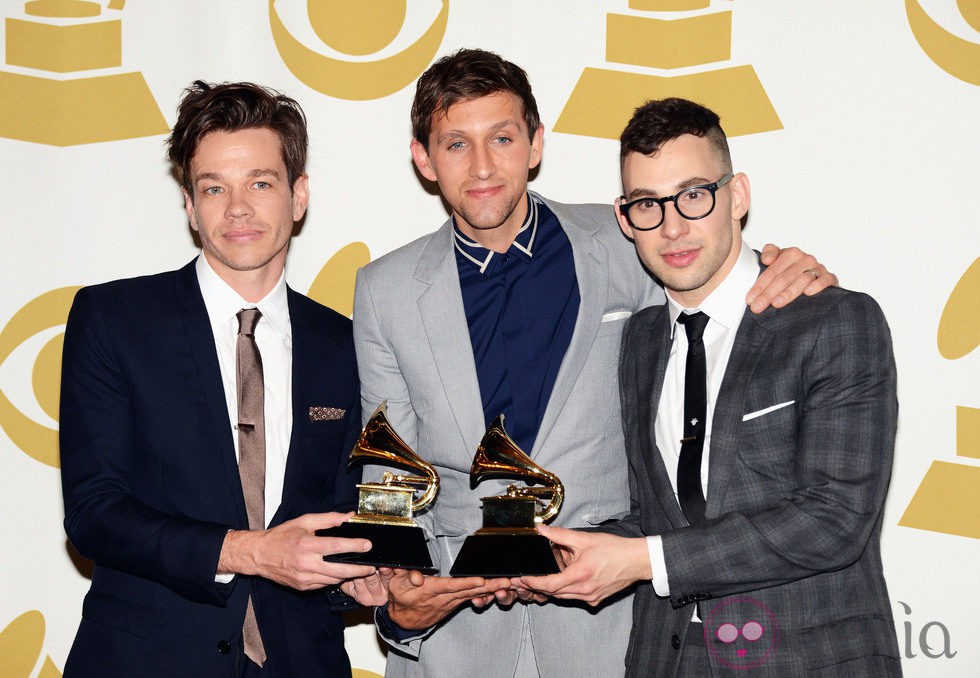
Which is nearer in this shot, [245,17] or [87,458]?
[87,458]

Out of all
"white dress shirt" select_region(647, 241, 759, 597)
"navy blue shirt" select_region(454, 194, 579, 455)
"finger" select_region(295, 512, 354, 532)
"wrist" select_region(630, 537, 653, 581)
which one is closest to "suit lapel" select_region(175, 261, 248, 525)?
"finger" select_region(295, 512, 354, 532)

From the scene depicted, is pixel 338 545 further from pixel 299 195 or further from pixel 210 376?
pixel 299 195

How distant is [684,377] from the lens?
9.25ft

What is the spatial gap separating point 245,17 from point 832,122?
2.55m

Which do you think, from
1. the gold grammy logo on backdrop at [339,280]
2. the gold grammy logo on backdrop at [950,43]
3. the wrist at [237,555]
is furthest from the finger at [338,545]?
the gold grammy logo on backdrop at [950,43]

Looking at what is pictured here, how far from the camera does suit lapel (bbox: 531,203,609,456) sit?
2979 mm

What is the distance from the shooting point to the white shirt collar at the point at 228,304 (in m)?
3.02

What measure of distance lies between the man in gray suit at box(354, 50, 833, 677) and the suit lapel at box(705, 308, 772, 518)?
35cm

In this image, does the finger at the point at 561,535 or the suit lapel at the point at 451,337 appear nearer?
the finger at the point at 561,535

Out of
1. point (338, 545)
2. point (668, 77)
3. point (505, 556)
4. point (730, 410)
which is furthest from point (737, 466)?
point (668, 77)

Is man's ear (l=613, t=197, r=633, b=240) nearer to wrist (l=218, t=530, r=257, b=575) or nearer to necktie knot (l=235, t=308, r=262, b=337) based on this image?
necktie knot (l=235, t=308, r=262, b=337)

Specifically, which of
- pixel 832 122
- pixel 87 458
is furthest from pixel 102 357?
pixel 832 122

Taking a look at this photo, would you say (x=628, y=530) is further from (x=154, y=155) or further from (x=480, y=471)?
(x=154, y=155)

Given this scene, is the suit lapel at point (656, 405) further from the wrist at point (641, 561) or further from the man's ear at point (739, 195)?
the man's ear at point (739, 195)
